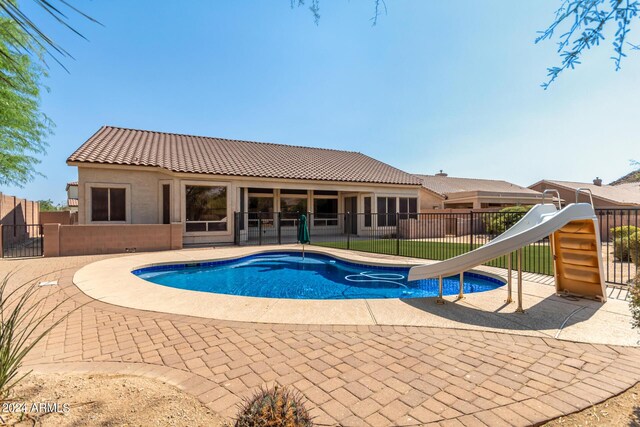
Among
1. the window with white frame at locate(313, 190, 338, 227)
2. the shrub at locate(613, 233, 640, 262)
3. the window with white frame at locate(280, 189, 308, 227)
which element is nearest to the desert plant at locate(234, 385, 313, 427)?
the shrub at locate(613, 233, 640, 262)

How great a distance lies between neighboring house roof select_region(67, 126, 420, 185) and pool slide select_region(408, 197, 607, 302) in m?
12.4

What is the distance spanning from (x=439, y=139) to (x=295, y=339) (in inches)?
729

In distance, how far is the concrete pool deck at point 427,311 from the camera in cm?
402

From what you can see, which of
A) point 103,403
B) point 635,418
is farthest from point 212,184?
point 635,418

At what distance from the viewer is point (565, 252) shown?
5.51 meters

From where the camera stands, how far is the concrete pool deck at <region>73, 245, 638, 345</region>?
402 centimetres

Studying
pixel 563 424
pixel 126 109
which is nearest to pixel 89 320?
pixel 563 424

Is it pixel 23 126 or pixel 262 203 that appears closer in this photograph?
pixel 23 126

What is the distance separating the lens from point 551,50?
2.63 metres

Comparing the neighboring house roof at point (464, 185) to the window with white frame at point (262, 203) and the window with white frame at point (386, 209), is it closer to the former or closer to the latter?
the window with white frame at point (386, 209)

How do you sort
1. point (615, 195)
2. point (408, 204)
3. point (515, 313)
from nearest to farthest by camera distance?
point (515, 313) < point (408, 204) < point (615, 195)

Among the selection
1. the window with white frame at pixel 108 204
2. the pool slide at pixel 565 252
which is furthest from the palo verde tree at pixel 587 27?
the window with white frame at pixel 108 204

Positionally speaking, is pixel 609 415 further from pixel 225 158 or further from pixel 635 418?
pixel 225 158

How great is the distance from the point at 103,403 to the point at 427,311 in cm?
436
